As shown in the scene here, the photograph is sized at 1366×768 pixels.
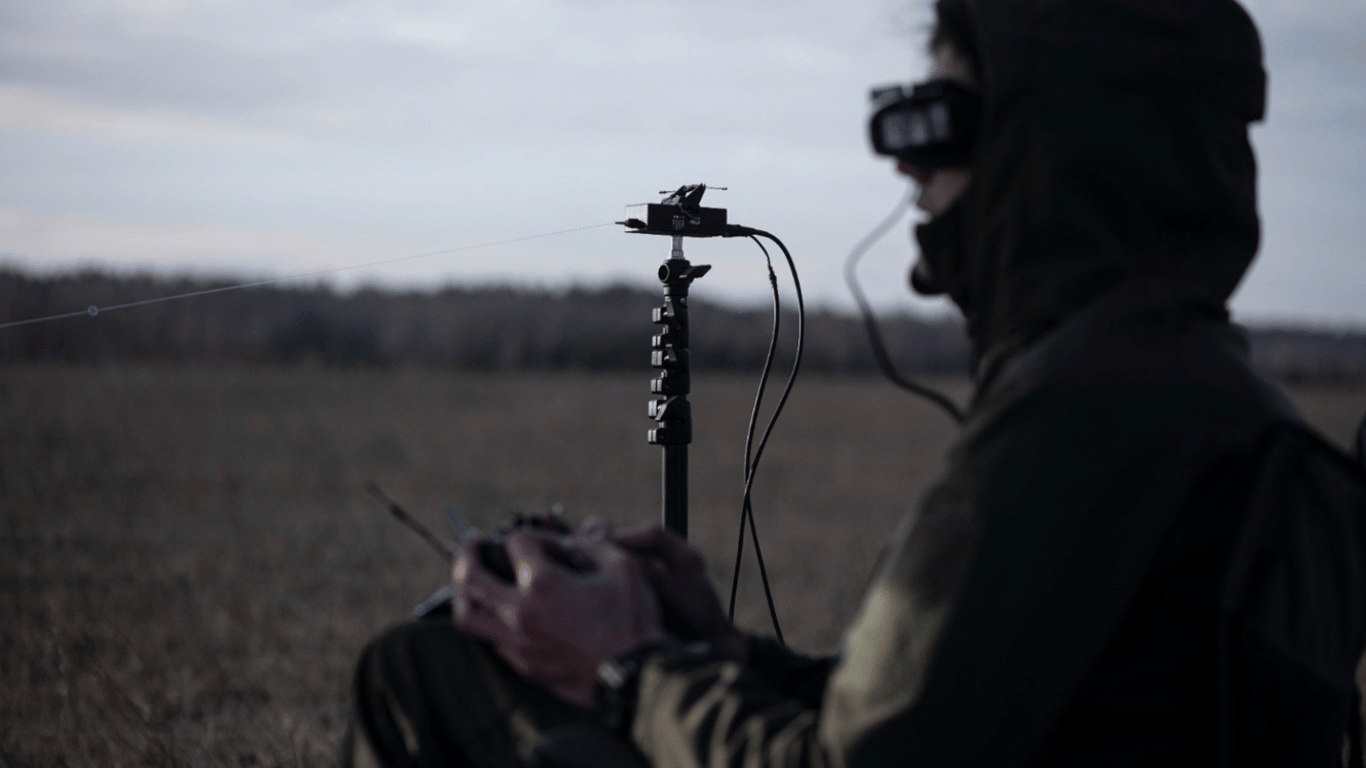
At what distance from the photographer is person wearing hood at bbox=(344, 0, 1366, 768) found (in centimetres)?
131

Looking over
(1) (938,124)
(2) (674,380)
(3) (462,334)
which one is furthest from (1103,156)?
(3) (462,334)

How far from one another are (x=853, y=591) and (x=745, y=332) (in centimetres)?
2809

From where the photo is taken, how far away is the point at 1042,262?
1.53 metres

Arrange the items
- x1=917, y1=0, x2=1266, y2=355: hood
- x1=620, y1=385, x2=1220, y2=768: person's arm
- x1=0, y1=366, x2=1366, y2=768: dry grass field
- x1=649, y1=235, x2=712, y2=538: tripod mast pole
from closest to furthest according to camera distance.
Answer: x1=620, y1=385, x2=1220, y2=768: person's arm < x1=917, y1=0, x2=1266, y2=355: hood < x1=649, y1=235, x2=712, y2=538: tripod mast pole < x1=0, y1=366, x2=1366, y2=768: dry grass field

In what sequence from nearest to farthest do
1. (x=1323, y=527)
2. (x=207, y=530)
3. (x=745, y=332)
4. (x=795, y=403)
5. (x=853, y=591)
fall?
(x=1323, y=527) < (x=853, y=591) < (x=207, y=530) < (x=795, y=403) < (x=745, y=332)

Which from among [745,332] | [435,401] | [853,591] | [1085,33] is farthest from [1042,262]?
[745,332]

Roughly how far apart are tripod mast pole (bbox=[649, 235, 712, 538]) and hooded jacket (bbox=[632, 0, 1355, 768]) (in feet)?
3.80

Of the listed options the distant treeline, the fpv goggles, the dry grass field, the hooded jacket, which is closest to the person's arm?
the hooded jacket

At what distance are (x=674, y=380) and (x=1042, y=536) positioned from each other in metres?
1.58

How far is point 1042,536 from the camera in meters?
1.30

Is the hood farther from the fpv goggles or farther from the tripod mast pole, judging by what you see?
the tripod mast pole

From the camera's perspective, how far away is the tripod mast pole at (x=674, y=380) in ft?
9.07

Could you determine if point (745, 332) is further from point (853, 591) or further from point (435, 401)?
point (853, 591)

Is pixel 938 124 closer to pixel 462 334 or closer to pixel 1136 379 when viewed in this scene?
pixel 1136 379
